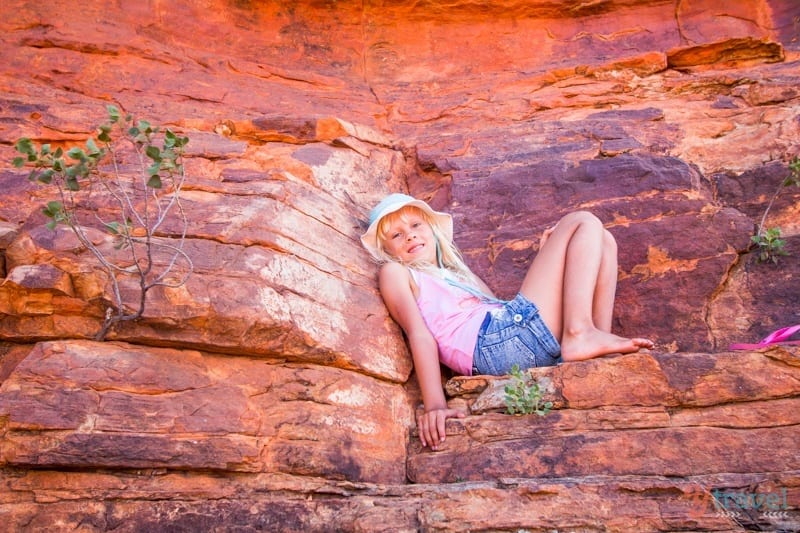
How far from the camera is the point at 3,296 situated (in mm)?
3703

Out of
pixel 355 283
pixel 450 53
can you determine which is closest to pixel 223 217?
pixel 355 283

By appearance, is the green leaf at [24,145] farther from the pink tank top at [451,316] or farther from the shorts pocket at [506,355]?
the shorts pocket at [506,355]

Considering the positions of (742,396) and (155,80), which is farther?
(155,80)

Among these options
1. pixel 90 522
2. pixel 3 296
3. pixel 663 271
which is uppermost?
pixel 663 271

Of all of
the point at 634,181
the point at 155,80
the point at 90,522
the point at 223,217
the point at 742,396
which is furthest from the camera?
the point at 155,80

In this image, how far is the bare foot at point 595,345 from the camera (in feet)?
13.0

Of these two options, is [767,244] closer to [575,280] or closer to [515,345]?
[575,280]

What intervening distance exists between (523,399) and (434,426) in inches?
18.6

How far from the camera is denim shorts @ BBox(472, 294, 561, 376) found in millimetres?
4309

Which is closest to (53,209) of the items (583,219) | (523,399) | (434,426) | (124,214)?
(124,214)

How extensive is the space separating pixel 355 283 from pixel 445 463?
1.23 m

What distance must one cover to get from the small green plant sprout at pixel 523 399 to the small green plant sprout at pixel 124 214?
1658mm

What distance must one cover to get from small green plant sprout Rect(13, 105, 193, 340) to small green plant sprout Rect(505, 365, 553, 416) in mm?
1658

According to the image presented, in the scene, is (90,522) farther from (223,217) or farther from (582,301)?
(582,301)
